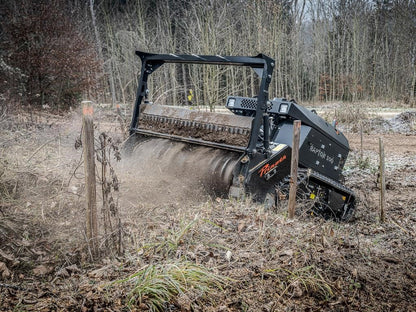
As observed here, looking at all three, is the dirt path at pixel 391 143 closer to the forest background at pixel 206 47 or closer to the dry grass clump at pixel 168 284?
the forest background at pixel 206 47

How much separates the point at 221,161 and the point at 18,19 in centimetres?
1249

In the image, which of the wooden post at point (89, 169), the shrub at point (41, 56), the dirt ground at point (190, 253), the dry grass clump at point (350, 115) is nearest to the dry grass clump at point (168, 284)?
the dirt ground at point (190, 253)

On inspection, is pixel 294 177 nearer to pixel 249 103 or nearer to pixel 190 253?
pixel 249 103

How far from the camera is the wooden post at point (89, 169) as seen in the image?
349cm

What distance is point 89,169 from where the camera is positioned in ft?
11.7

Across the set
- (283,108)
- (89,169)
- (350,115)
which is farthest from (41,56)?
(89,169)

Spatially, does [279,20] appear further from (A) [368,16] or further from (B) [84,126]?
(B) [84,126]

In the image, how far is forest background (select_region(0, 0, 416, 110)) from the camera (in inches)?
585

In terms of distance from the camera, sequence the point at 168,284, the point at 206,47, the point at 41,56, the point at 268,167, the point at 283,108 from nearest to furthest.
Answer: the point at 168,284, the point at 268,167, the point at 283,108, the point at 41,56, the point at 206,47

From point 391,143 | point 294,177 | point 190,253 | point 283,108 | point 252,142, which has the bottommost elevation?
point 391,143

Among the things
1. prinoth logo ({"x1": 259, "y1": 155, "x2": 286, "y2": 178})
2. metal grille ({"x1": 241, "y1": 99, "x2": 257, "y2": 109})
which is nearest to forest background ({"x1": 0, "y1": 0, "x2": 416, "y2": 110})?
metal grille ({"x1": 241, "y1": 99, "x2": 257, "y2": 109})

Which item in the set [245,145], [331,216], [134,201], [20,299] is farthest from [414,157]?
[20,299]

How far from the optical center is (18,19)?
14867mm

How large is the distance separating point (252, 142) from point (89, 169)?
7.88 feet
